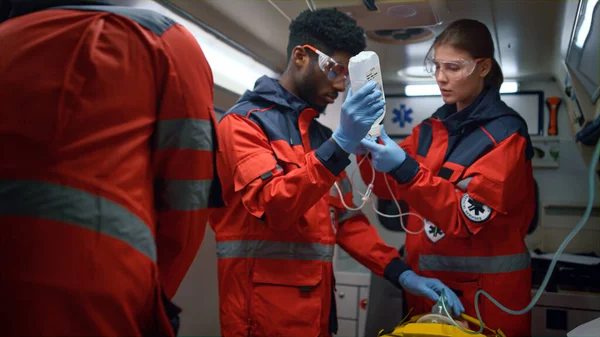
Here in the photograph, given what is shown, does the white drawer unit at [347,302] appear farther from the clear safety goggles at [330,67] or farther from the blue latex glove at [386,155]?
the clear safety goggles at [330,67]

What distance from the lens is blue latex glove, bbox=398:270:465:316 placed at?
1.93m

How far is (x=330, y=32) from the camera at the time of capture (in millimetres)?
2031

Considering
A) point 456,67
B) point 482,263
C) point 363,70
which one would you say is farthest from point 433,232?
point 363,70

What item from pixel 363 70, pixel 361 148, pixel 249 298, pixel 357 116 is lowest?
pixel 249 298

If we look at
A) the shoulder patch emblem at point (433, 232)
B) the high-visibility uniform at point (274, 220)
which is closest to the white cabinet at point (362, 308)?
the high-visibility uniform at point (274, 220)

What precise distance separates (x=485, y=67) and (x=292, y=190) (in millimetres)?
1167

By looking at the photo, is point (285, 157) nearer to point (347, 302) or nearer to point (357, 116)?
point (357, 116)

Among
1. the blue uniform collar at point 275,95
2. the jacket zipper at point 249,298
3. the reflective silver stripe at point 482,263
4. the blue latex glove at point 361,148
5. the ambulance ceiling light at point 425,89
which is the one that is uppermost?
the ambulance ceiling light at point 425,89

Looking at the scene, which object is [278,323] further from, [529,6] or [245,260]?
[529,6]

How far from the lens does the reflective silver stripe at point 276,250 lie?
1.88 metres

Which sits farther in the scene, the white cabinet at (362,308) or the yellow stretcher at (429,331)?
the white cabinet at (362,308)

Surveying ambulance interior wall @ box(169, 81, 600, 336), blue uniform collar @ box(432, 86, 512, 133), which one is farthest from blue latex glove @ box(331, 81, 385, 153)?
ambulance interior wall @ box(169, 81, 600, 336)

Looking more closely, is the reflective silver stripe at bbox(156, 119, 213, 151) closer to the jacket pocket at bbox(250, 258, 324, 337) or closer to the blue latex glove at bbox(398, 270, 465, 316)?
the jacket pocket at bbox(250, 258, 324, 337)

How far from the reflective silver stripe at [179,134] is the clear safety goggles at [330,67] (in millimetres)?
1051
